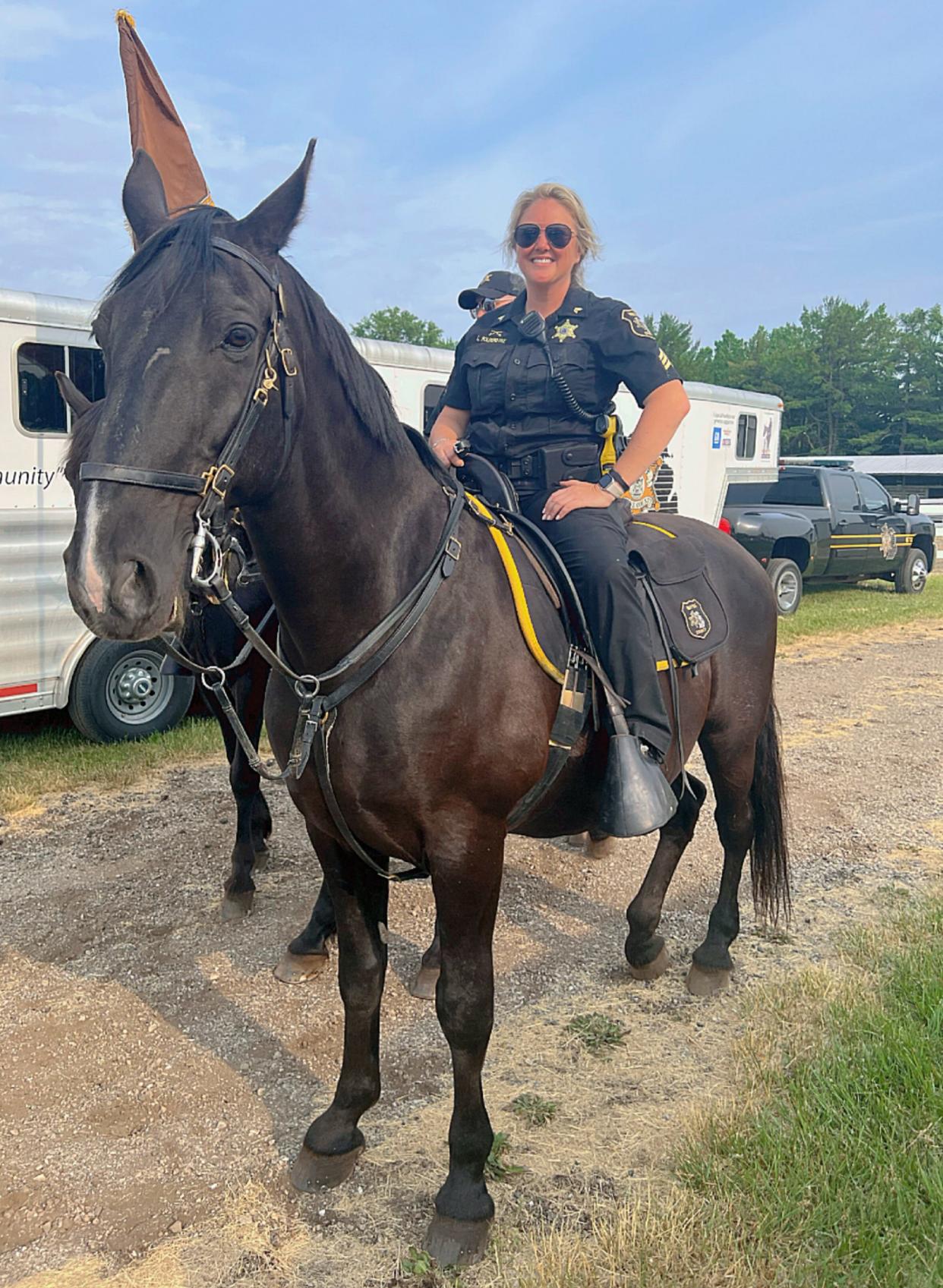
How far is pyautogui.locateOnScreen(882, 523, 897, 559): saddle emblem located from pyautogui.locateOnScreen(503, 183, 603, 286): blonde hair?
48.7 ft

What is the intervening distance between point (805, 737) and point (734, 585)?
13.3 ft

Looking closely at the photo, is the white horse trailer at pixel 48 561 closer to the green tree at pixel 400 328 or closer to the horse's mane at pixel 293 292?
the horse's mane at pixel 293 292

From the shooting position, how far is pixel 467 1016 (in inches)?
99.2

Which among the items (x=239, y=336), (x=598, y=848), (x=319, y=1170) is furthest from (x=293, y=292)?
(x=598, y=848)

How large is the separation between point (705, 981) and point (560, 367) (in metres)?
2.51

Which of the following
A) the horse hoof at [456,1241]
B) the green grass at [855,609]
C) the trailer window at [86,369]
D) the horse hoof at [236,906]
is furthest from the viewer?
the green grass at [855,609]

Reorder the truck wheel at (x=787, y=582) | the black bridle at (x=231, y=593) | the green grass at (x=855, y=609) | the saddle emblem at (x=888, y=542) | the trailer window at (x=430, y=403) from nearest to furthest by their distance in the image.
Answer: the black bridle at (x=231, y=593), the trailer window at (x=430, y=403), the green grass at (x=855, y=609), the truck wheel at (x=787, y=582), the saddle emblem at (x=888, y=542)

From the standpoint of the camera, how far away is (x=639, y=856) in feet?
17.0

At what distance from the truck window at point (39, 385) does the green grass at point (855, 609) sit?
8968mm

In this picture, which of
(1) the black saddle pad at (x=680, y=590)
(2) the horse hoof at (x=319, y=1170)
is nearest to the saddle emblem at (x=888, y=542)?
(1) the black saddle pad at (x=680, y=590)

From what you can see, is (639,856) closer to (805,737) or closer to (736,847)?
(736,847)

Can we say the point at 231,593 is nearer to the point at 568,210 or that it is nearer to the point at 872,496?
the point at 568,210

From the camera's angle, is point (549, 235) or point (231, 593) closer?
point (231, 593)

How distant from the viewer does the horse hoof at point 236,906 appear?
14.3ft
